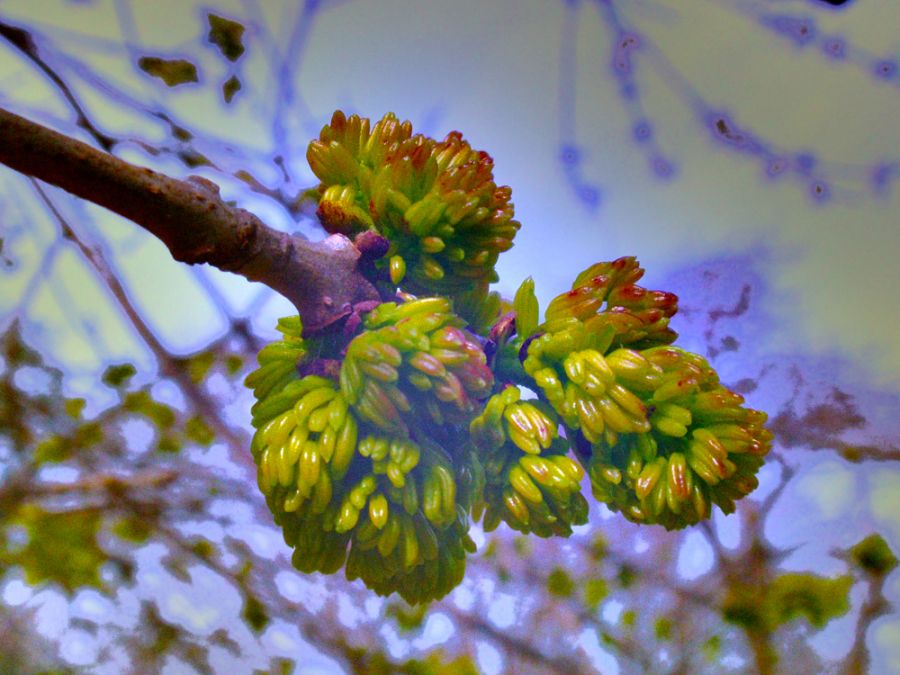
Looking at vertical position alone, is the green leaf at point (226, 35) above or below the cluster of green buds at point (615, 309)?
above

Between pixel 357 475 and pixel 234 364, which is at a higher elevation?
pixel 234 364

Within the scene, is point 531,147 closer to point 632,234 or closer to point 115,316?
point 632,234

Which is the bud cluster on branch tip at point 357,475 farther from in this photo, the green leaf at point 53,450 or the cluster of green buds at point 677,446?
the green leaf at point 53,450

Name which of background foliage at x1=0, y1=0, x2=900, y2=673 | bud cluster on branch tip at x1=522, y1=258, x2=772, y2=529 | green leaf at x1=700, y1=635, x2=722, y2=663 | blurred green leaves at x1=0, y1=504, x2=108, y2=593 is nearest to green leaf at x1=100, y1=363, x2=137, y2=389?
background foliage at x1=0, y1=0, x2=900, y2=673

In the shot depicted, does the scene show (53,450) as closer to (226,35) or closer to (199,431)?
(199,431)

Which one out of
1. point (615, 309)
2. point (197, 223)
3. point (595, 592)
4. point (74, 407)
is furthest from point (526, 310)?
point (74, 407)

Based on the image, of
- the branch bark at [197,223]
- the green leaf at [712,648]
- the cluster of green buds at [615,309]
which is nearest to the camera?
the branch bark at [197,223]

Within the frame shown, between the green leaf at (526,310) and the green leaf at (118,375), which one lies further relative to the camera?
the green leaf at (118,375)

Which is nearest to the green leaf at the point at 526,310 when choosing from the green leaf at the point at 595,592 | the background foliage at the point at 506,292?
the background foliage at the point at 506,292
